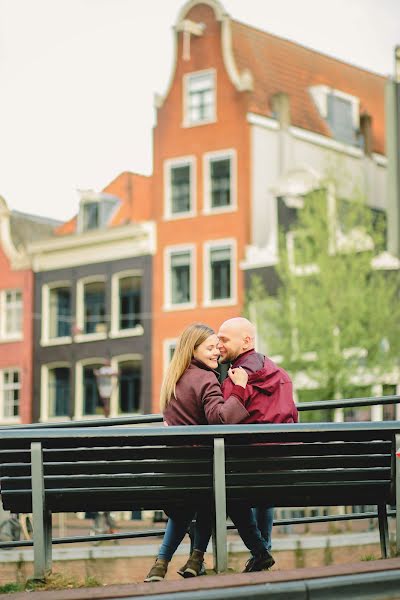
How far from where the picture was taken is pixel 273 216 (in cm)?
3044

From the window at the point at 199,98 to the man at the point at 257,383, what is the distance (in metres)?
28.0

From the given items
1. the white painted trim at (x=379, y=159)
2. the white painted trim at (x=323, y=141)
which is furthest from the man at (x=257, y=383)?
the white painted trim at (x=379, y=159)

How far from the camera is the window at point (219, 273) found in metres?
31.7

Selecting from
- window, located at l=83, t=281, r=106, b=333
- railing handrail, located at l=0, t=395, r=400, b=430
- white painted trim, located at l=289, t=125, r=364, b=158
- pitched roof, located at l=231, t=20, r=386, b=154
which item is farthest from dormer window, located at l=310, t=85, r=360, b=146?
railing handrail, located at l=0, t=395, r=400, b=430

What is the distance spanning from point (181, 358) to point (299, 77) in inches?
1210

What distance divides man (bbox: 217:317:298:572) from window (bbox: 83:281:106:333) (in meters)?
29.0

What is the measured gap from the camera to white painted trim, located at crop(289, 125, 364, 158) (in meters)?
33.2

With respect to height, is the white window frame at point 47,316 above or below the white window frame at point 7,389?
above

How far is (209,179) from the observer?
3234 cm

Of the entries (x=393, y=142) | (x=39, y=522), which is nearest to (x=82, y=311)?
(x=393, y=142)

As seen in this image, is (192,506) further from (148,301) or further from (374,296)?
(148,301)

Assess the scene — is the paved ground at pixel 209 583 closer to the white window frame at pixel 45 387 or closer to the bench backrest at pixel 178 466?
the bench backrest at pixel 178 466

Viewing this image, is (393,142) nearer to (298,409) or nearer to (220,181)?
(220,181)

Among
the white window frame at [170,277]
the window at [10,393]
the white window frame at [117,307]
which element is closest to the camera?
the white window frame at [170,277]
